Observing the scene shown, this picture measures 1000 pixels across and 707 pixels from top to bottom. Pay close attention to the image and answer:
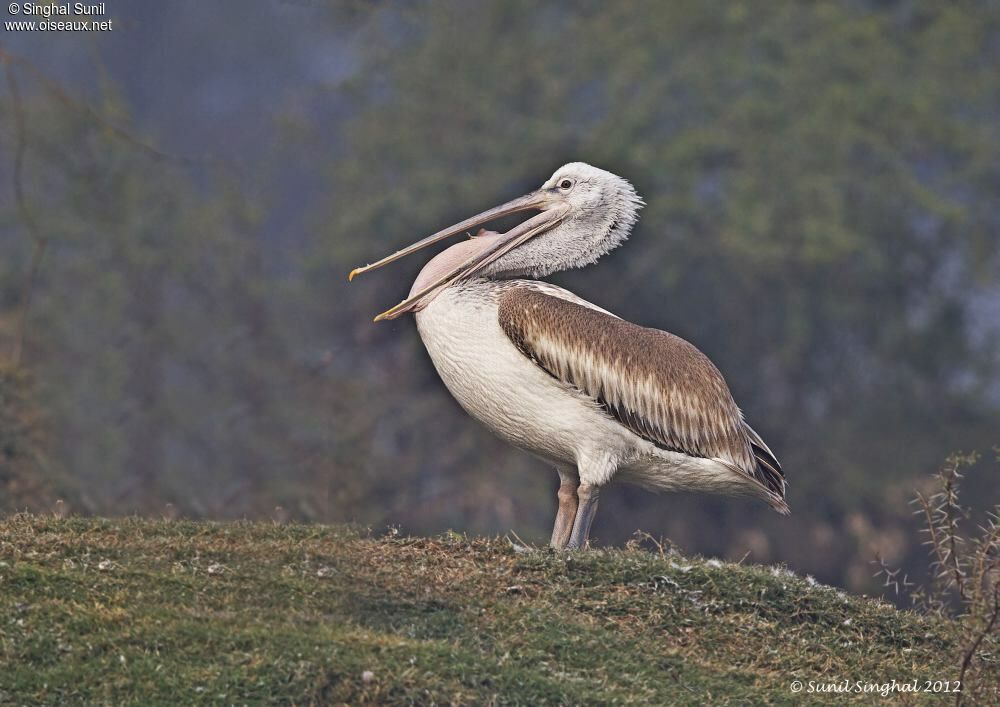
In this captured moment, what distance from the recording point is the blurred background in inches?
1017

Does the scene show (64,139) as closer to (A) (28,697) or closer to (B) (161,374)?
(B) (161,374)

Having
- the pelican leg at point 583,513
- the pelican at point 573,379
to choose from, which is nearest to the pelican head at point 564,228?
the pelican at point 573,379

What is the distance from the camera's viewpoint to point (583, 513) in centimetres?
916

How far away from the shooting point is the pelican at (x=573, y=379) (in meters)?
9.04

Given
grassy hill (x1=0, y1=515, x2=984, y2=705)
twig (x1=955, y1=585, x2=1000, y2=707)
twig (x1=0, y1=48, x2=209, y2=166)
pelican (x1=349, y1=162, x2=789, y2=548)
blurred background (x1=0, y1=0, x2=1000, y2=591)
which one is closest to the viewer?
grassy hill (x1=0, y1=515, x2=984, y2=705)

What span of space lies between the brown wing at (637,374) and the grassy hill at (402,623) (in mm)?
777

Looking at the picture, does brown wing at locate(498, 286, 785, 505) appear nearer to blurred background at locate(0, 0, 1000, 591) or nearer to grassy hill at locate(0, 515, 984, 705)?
grassy hill at locate(0, 515, 984, 705)

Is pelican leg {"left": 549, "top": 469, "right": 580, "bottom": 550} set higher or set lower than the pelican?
lower

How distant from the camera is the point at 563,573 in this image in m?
8.48

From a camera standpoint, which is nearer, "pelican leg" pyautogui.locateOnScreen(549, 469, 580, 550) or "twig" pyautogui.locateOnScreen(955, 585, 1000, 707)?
"twig" pyautogui.locateOnScreen(955, 585, 1000, 707)

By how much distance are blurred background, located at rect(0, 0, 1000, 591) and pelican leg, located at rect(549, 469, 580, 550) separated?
1206cm

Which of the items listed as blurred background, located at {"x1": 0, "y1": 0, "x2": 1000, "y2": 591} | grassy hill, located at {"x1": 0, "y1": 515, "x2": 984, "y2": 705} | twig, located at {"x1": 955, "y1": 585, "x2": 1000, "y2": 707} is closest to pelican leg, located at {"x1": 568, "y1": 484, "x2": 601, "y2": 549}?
grassy hill, located at {"x1": 0, "y1": 515, "x2": 984, "y2": 705}

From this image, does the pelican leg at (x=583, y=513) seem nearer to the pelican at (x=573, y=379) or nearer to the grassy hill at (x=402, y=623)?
the pelican at (x=573, y=379)

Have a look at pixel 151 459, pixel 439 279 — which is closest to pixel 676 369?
pixel 439 279
